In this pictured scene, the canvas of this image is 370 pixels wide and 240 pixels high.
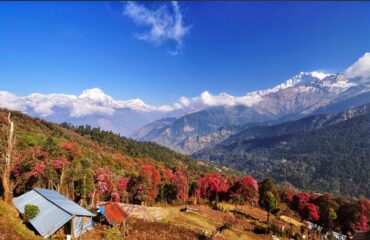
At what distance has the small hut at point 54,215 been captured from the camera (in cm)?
3922

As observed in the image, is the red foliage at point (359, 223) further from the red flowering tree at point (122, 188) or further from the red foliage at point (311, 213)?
the red flowering tree at point (122, 188)

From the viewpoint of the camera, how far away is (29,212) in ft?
134

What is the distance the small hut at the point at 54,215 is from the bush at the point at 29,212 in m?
0.40

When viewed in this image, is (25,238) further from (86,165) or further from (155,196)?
(155,196)

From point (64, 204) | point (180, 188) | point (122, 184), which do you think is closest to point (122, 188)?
point (122, 184)

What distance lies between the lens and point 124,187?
93562 mm

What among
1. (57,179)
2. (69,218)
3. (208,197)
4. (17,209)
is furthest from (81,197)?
(208,197)

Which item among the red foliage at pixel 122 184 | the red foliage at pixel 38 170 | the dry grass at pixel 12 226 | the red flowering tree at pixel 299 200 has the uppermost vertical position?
the red foliage at pixel 38 170

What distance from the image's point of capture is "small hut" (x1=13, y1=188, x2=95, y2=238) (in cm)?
3922

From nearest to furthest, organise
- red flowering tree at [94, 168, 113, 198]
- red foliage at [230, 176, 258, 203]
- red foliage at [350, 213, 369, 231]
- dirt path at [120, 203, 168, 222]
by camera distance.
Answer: dirt path at [120, 203, 168, 222]
red flowering tree at [94, 168, 113, 198]
red foliage at [350, 213, 369, 231]
red foliage at [230, 176, 258, 203]

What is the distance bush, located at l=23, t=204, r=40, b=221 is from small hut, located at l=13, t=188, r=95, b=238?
0.40 m

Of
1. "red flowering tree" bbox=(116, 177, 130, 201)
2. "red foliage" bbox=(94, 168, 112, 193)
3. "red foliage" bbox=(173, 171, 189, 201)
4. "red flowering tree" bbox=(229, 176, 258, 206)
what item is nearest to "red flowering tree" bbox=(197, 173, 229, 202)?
"red flowering tree" bbox=(229, 176, 258, 206)

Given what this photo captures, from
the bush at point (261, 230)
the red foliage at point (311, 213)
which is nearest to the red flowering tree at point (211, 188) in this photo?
the red foliage at point (311, 213)

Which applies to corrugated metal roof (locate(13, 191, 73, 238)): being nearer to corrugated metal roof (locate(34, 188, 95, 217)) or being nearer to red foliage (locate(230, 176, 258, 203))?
corrugated metal roof (locate(34, 188, 95, 217))
